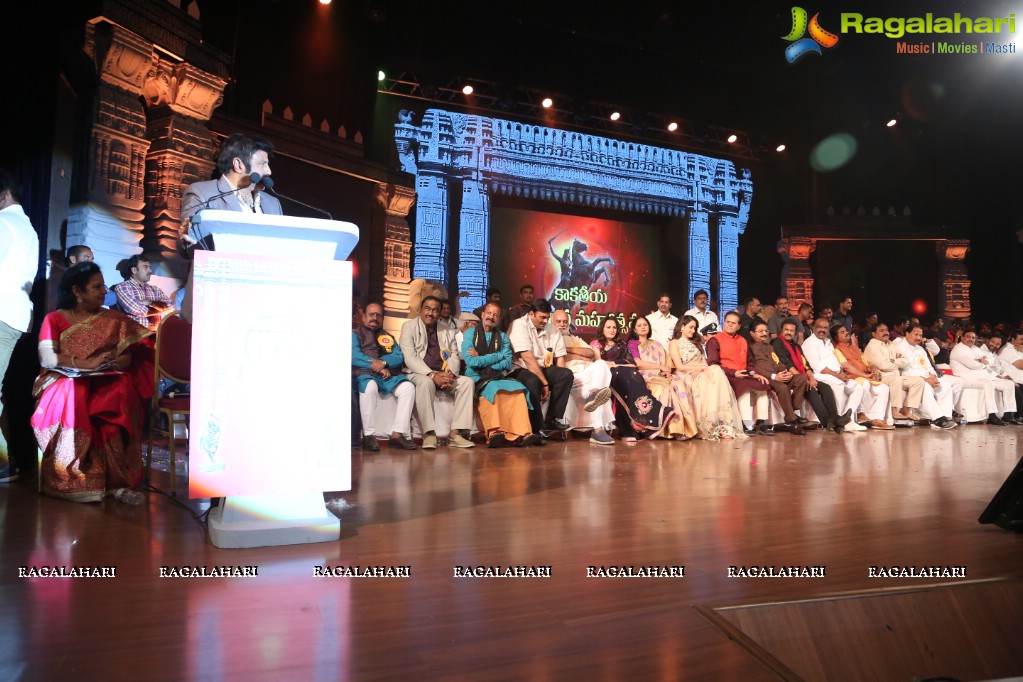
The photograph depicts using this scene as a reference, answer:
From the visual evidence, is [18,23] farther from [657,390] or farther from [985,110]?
[985,110]

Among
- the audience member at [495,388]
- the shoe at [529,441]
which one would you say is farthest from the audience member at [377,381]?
the shoe at [529,441]

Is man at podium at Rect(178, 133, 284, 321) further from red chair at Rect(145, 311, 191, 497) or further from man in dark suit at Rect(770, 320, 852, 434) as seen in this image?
man in dark suit at Rect(770, 320, 852, 434)

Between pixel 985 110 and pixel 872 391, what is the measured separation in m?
5.92

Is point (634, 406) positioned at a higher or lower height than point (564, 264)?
lower

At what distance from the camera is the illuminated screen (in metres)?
8.69

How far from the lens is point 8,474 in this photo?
116 inches

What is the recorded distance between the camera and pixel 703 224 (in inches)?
383

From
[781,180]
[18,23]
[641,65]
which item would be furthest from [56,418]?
Result: [781,180]

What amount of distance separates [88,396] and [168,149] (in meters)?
3.25

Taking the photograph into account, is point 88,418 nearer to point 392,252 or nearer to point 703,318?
point 392,252

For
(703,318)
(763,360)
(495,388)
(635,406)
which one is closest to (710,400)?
(635,406)

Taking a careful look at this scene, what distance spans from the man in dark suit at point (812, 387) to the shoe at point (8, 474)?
5.53 metres

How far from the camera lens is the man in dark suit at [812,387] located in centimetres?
607

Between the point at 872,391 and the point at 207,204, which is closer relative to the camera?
the point at 207,204
